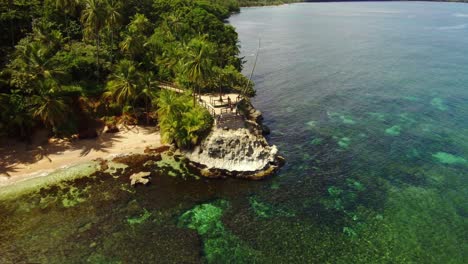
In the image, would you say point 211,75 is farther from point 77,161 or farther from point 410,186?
point 410,186

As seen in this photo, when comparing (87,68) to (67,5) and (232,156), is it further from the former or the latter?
(232,156)

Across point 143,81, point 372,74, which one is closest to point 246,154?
point 143,81

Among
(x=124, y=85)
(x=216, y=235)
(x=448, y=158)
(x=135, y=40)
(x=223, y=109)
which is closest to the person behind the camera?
(x=216, y=235)

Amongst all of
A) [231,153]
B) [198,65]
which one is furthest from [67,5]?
[231,153]

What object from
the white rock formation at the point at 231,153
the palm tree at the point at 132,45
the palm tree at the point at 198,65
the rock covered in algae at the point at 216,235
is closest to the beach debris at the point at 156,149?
the white rock formation at the point at 231,153

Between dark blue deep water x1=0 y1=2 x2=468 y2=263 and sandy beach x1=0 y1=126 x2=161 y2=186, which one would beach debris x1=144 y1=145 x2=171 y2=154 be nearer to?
sandy beach x1=0 y1=126 x2=161 y2=186

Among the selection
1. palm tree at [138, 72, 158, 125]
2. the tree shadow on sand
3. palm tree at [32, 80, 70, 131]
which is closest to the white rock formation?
palm tree at [138, 72, 158, 125]
